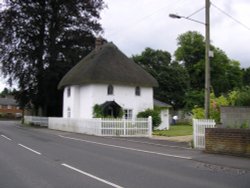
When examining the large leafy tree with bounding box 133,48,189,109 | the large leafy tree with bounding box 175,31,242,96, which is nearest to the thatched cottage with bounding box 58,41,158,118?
the large leafy tree with bounding box 133,48,189,109

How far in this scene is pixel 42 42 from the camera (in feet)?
163

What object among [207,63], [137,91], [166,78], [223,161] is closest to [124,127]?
[207,63]

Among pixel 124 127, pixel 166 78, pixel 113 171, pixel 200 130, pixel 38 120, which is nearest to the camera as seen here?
pixel 113 171

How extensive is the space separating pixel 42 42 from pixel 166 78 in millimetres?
20658

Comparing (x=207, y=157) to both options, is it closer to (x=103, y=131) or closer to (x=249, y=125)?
(x=249, y=125)

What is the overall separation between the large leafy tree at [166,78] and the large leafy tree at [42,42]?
47.9 feet

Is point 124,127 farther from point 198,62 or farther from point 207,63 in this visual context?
point 198,62

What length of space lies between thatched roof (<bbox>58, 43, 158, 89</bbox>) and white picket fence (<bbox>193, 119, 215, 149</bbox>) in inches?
735

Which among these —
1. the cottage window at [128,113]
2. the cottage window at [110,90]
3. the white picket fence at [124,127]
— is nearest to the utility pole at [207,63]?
the white picket fence at [124,127]

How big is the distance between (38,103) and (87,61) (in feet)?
42.9

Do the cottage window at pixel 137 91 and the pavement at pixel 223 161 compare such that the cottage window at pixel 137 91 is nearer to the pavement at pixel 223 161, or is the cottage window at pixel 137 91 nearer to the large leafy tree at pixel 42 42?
the large leafy tree at pixel 42 42

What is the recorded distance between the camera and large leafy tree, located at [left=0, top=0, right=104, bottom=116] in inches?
1906

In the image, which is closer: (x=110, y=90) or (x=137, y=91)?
(x=110, y=90)

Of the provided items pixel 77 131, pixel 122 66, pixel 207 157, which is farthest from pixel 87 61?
pixel 207 157
